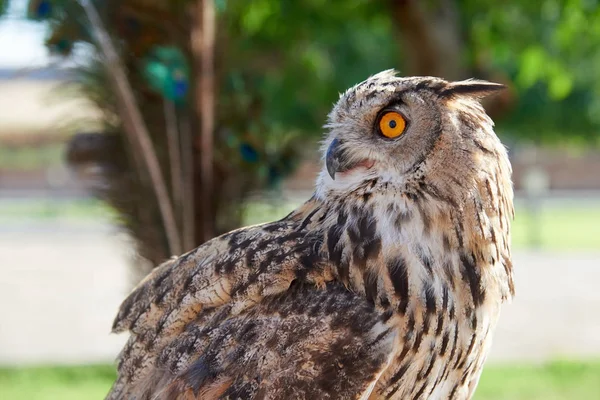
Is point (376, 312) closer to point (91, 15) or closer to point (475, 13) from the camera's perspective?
point (91, 15)

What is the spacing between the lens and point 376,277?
2107 millimetres

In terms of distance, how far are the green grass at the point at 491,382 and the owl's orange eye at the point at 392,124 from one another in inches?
200

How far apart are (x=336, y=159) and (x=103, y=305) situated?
986 cm

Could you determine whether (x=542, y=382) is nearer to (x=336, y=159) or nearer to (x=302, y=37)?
(x=302, y=37)

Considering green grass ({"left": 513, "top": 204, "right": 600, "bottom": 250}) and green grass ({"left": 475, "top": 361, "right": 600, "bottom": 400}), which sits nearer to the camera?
green grass ({"left": 475, "top": 361, "right": 600, "bottom": 400})

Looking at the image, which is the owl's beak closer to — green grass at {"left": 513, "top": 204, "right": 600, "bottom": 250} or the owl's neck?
the owl's neck

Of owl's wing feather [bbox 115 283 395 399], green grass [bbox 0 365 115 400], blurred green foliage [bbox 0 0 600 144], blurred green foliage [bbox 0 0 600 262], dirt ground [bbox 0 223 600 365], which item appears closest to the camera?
owl's wing feather [bbox 115 283 395 399]

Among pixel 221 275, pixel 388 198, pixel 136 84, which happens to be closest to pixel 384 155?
pixel 388 198

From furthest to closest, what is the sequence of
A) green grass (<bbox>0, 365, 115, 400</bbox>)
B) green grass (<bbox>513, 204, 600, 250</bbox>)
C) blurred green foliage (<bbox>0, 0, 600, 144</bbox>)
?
1. green grass (<bbox>513, 204, 600, 250</bbox>)
2. green grass (<bbox>0, 365, 115, 400</bbox>)
3. blurred green foliage (<bbox>0, 0, 600, 144</bbox>)

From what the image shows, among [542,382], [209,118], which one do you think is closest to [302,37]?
[209,118]

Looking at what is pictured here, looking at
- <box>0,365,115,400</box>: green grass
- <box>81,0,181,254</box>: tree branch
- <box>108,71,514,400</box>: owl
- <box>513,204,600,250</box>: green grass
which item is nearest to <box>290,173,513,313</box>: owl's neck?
<box>108,71,514,400</box>: owl

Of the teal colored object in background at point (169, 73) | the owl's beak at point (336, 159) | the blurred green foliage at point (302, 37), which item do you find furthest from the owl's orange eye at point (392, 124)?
the blurred green foliage at point (302, 37)

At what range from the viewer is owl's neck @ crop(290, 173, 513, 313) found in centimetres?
211

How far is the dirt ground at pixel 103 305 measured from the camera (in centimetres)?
879
